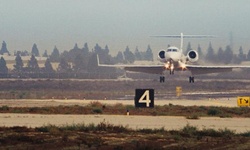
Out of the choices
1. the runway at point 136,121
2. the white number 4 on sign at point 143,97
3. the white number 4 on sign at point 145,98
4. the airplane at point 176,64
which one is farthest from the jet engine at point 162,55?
the runway at point 136,121

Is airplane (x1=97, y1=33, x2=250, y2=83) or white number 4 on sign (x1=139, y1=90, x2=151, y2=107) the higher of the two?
airplane (x1=97, y1=33, x2=250, y2=83)

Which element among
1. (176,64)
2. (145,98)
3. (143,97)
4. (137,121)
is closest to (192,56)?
(176,64)

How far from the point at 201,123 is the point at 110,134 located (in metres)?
11.1

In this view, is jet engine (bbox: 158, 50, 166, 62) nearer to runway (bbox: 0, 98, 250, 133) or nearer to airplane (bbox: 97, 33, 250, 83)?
airplane (bbox: 97, 33, 250, 83)

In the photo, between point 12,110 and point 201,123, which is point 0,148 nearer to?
point 201,123

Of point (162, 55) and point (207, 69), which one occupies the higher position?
point (162, 55)

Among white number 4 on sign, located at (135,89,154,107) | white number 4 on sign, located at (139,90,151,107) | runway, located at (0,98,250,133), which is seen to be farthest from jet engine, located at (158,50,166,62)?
runway, located at (0,98,250,133)

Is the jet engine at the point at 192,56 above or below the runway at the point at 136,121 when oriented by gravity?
above

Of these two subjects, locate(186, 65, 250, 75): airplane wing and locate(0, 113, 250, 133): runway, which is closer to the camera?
locate(0, 113, 250, 133): runway

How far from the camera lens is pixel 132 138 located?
29859mm

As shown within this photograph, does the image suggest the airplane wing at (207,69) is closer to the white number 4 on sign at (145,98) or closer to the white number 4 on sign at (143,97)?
the white number 4 on sign at (143,97)

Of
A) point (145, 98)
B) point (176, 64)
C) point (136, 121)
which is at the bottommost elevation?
point (136, 121)

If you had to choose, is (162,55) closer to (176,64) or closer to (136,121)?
(176,64)

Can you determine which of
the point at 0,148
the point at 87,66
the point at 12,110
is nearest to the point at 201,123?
the point at 12,110
